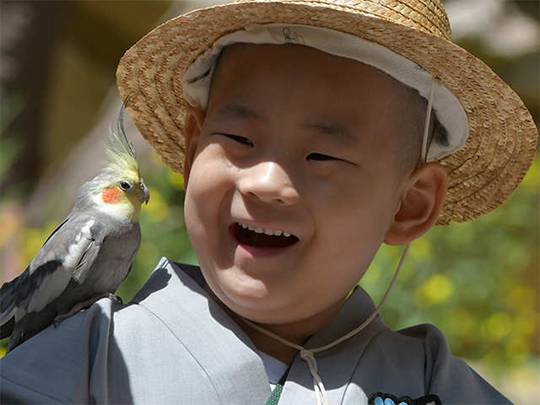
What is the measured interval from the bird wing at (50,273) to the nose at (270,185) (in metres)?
0.29

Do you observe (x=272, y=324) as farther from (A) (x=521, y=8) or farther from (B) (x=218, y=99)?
(A) (x=521, y=8)

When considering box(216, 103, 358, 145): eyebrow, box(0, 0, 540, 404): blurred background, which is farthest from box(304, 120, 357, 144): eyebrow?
box(0, 0, 540, 404): blurred background

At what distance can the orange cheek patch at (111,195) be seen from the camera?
1915 mm

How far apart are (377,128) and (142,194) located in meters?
A: 0.47

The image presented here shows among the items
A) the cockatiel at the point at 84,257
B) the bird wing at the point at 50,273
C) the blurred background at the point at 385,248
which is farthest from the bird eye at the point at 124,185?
the blurred background at the point at 385,248

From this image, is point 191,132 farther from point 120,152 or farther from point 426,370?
point 426,370

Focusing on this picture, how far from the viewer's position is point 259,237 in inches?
78.1

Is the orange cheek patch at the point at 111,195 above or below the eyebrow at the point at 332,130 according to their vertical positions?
below

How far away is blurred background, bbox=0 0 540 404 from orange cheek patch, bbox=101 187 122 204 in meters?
1.39

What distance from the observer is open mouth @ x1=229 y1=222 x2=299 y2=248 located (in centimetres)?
195

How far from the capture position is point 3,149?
4438mm

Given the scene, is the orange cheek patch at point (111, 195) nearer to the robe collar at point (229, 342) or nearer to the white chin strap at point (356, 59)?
the robe collar at point (229, 342)

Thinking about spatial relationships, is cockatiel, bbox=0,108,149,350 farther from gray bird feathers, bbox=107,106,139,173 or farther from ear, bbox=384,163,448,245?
ear, bbox=384,163,448,245

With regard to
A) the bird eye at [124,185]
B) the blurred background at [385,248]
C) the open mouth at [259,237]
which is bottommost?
the blurred background at [385,248]
